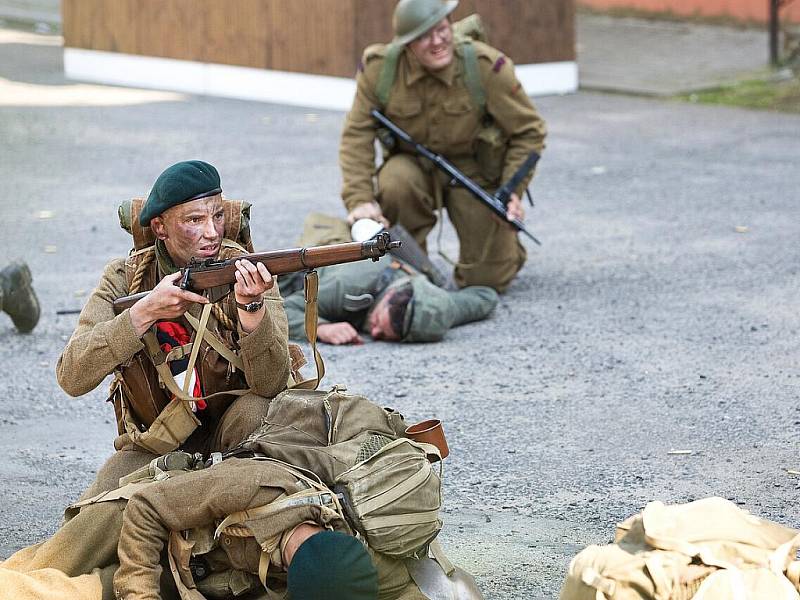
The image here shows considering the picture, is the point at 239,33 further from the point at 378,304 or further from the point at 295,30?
the point at 378,304

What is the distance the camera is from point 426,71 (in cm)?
680

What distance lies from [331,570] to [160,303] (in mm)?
883

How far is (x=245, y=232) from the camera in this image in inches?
151

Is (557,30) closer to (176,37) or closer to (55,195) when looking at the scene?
(176,37)

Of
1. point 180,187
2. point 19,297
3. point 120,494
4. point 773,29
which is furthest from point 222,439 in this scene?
point 773,29

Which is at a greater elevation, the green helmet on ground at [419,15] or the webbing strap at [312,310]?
the green helmet on ground at [419,15]

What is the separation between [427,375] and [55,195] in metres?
5.01

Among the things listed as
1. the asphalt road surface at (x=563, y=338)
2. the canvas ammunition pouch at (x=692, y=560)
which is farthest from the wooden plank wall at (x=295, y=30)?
the canvas ammunition pouch at (x=692, y=560)

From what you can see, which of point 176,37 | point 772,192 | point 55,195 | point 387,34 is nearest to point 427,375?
point 772,192

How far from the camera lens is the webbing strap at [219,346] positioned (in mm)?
3607

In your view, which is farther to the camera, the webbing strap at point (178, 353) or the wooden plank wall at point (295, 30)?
the wooden plank wall at point (295, 30)

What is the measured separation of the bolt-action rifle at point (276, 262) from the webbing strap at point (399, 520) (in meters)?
0.69

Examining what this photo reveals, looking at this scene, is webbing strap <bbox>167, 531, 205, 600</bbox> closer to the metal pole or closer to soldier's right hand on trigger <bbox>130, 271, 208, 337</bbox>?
soldier's right hand on trigger <bbox>130, 271, 208, 337</bbox>

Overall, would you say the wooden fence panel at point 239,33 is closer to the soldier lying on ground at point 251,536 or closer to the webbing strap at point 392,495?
the soldier lying on ground at point 251,536
